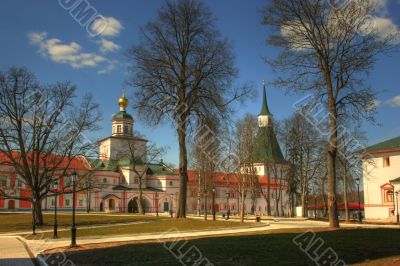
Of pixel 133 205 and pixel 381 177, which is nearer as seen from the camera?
pixel 381 177

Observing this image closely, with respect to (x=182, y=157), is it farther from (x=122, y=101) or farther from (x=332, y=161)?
(x=122, y=101)

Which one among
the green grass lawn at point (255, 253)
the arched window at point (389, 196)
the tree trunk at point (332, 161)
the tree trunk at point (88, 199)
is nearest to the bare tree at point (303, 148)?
the arched window at point (389, 196)

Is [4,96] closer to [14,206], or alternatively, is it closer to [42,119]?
[42,119]

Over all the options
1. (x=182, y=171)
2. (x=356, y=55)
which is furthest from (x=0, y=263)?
(x=356, y=55)

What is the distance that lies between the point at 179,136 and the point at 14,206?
46.2 meters

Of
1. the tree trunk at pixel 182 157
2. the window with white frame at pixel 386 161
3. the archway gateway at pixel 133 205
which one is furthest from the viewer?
the archway gateway at pixel 133 205

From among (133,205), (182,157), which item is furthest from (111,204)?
(182,157)

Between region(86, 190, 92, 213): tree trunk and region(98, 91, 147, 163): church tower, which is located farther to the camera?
region(98, 91, 147, 163): church tower

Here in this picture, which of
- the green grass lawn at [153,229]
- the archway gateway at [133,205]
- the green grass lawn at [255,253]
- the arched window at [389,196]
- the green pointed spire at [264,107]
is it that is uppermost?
the green pointed spire at [264,107]

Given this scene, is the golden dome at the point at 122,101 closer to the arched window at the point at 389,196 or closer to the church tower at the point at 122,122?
the church tower at the point at 122,122

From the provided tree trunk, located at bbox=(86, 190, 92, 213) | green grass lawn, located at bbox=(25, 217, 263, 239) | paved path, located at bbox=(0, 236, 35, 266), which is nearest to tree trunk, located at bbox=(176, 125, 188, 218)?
green grass lawn, located at bbox=(25, 217, 263, 239)

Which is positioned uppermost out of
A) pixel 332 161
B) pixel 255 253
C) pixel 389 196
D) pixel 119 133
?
pixel 119 133

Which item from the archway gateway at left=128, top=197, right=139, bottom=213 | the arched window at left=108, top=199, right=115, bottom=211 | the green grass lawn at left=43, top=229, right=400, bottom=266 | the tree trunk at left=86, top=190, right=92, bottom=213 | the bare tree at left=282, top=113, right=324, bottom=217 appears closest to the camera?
the green grass lawn at left=43, top=229, right=400, bottom=266

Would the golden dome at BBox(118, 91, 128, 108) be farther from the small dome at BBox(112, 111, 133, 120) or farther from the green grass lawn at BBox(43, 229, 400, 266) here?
the green grass lawn at BBox(43, 229, 400, 266)
